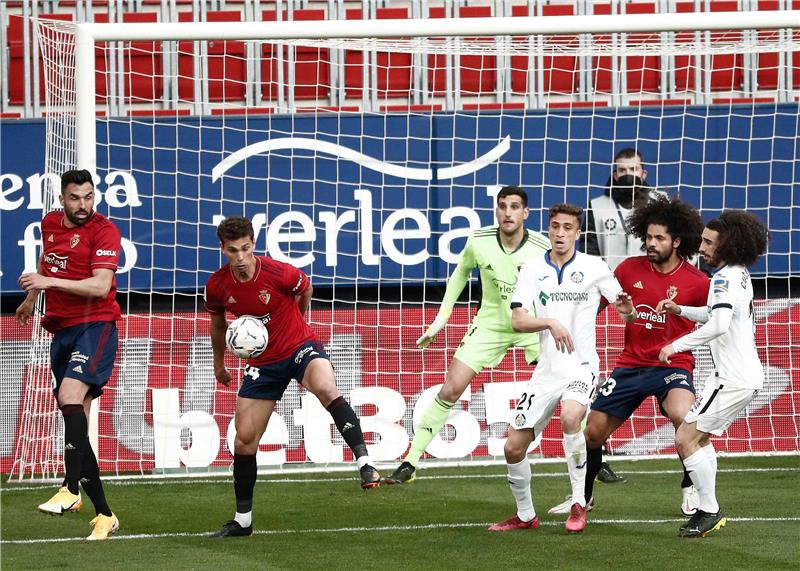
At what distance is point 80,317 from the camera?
8.14m

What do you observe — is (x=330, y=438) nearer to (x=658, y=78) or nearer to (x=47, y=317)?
(x=47, y=317)

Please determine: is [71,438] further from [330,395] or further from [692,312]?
[692,312]

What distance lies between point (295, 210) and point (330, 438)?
2.24 m

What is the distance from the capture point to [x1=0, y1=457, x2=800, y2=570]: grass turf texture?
22.7 ft

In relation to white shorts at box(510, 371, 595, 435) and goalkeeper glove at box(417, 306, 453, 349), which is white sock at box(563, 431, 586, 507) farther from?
goalkeeper glove at box(417, 306, 453, 349)

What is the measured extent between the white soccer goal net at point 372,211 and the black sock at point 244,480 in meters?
3.43

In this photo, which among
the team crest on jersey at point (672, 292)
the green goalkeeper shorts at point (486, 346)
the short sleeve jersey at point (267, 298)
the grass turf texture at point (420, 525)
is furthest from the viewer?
the green goalkeeper shorts at point (486, 346)

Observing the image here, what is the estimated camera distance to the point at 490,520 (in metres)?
8.42

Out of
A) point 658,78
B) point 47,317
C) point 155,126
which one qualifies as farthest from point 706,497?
point 658,78

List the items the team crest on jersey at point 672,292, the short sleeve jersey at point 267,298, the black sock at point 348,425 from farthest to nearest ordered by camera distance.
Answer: the team crest on jersey at point 672,292, the short sleeve jersey at point 267,298, the black sock at point 348,425

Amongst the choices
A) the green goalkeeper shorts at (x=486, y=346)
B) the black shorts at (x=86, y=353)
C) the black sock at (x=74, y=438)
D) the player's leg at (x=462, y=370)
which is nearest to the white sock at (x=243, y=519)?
the black sock at (x=74, y=438)

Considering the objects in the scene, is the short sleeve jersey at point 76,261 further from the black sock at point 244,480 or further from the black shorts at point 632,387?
the black shorts at point 632,387

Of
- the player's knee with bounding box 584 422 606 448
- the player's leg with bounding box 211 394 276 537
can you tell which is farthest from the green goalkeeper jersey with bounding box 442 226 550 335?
the player's leg with bounding box 211 394 276 537

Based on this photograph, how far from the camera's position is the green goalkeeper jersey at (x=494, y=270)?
31.8 feet
